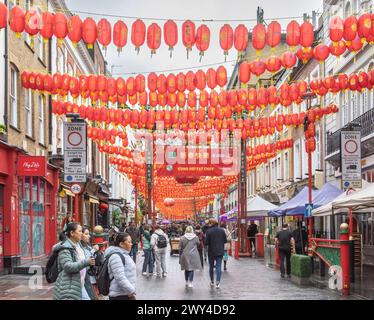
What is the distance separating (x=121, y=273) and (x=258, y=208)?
25213mm

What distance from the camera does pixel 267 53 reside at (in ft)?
210

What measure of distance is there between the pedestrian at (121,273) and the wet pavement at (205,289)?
6520mm

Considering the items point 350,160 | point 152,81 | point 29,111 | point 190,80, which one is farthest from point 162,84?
point 29,111

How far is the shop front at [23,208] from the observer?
2042cm

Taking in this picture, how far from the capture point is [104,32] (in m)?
13.9

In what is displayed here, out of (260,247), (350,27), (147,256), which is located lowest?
(260,247)

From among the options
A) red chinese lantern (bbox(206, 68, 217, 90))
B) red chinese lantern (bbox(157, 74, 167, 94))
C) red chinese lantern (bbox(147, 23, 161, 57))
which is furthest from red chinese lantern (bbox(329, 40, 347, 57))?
red chinese lantern (bbox(157, 74, 167, 94))

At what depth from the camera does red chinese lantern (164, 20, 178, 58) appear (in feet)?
44.9

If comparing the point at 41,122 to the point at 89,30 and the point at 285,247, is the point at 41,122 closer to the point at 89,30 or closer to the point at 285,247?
the point at 285,247

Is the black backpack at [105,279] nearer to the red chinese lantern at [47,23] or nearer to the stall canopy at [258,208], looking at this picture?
the red chinese lantern at [47,23]

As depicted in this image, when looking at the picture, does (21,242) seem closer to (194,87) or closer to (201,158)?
(194,87)

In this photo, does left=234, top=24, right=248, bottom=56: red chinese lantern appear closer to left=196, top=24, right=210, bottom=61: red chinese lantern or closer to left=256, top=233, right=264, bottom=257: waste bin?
left=196, top=24, right=210, bottom=61: red chinese lantern

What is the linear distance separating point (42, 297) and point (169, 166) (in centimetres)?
2509
